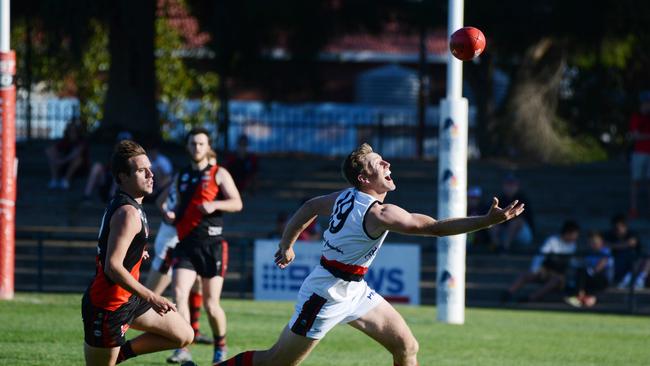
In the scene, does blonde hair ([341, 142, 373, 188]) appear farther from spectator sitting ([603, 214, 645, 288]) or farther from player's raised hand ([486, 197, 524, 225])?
spectator sitting ([603, 214, 645, 288])

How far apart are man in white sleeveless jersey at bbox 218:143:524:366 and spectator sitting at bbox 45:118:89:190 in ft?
52.1

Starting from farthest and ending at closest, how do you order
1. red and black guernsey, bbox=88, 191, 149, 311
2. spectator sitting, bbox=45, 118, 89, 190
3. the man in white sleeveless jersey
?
spectator sitting, bbox=45, 118, 89, 190 < the man in white sleeveless jersey < red and black guernsey, bbox=88, 191, 149, 311

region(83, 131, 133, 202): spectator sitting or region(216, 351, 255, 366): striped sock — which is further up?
region(83, 131, 133, 202): spectator sitting

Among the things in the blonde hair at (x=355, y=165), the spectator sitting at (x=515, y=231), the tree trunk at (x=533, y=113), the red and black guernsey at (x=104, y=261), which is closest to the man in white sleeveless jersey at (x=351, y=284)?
the blonde hair at (x=355, y=165)

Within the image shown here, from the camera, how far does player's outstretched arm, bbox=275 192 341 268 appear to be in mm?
8617

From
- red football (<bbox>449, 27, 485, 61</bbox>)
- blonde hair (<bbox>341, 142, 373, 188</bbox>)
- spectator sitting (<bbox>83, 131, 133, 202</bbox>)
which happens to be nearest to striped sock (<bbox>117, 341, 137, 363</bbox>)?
blonde hair (<bbox>341, 142, 373, 188</bbox>)

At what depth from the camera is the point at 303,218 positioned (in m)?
8.70

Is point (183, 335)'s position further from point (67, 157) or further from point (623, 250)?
point (67, 157)

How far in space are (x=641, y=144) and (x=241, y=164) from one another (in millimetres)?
7467

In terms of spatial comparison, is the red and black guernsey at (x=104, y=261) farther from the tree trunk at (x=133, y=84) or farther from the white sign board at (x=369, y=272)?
the tree trunk at (x=133, y=84)

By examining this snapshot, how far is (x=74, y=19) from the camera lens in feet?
75.8

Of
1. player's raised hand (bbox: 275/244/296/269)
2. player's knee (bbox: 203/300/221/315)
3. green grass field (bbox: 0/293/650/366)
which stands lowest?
green grass field (bbox: 0/293/650/366)

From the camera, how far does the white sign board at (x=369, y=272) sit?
722 inches

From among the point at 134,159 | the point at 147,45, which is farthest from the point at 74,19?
the point at 134,159
